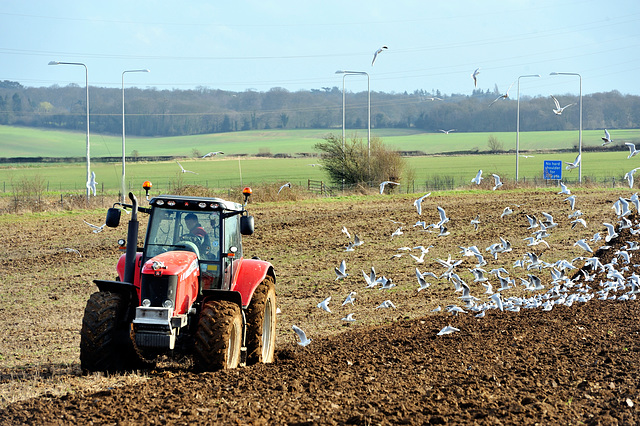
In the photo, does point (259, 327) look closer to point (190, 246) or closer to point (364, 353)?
point (190, 246)

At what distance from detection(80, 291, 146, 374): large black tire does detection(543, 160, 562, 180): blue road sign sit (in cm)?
4670

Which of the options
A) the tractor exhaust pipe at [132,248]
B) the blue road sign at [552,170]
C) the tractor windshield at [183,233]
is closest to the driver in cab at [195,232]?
the tractor windshield at [183,233]

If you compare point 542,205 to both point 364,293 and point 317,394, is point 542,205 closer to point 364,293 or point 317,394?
point 364,293

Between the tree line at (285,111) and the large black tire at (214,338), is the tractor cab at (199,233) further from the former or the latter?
the tree line at (285,111)

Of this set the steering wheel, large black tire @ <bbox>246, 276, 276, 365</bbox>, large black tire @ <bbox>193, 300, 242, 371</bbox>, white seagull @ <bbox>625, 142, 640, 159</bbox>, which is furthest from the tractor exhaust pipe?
white seagull @ <bbox>625, 142, 640, 159</bbox>

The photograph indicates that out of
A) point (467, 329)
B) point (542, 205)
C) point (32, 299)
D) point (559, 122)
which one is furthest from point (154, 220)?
point (559, 122)

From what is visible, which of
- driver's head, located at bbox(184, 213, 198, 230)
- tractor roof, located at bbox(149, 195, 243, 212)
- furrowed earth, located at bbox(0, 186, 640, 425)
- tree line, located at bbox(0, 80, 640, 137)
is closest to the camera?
furrowed earth, located at bbox(0, 186, 640, 425)

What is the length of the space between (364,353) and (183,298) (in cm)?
300

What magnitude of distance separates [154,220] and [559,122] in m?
110

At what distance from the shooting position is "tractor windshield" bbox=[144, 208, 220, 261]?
30.0 feet

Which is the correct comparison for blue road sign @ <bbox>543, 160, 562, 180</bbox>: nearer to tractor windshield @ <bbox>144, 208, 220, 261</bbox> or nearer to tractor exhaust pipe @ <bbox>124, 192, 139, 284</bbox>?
tractor windshield @ <bbox>144, 208, 220, 261</bbox>

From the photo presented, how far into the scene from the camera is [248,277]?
32.0 ft

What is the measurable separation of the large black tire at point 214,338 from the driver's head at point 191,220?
132 cm

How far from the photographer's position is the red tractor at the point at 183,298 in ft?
26.7
